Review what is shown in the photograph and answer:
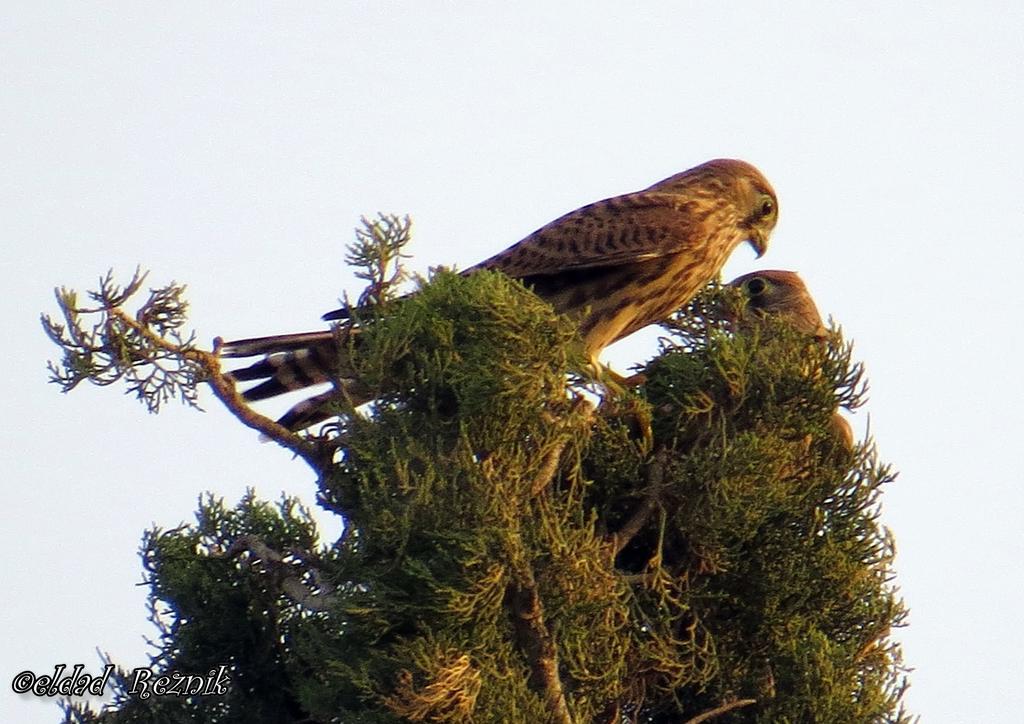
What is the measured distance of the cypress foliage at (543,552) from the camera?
345 centimetres

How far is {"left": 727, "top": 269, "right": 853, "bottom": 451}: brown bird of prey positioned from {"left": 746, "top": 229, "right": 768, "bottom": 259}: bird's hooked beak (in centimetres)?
112

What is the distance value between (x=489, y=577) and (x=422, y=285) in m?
0.86

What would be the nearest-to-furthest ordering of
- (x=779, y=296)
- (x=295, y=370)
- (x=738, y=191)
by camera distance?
(x=295, y=370), (x=779, y=296), (x=738, y=191)

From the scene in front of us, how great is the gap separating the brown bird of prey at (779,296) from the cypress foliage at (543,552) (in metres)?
0.86

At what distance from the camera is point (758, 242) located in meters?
6.61

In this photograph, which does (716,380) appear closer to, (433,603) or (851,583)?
(851,583)

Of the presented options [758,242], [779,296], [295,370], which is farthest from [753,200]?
[295,370]

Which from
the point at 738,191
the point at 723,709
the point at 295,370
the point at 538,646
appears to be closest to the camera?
the point at 538,646

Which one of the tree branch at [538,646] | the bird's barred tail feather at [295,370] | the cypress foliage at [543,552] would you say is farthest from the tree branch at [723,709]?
the bird's barred tail feather at [295,370]

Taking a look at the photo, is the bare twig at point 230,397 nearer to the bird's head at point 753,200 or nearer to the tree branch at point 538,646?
the tree branch at point 538,646

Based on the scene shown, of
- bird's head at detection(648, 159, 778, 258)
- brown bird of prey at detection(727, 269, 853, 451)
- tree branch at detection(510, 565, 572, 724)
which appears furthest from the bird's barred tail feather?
bird's head at detection(648, 159, 778, 258)

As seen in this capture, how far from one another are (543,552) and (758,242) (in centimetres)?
342

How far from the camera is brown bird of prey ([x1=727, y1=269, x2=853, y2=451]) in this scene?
5.13 metres

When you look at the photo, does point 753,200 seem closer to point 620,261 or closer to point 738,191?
point 738,191
